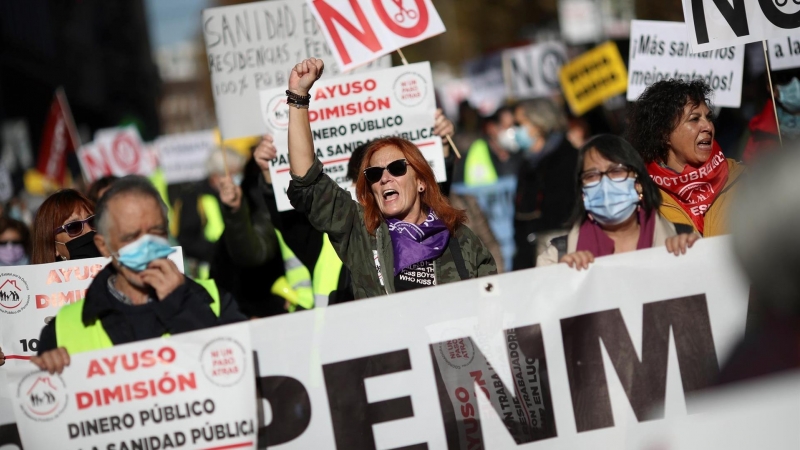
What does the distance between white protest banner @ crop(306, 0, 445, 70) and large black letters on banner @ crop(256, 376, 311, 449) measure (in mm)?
2557

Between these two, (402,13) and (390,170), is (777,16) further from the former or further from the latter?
(390,170)

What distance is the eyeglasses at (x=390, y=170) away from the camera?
4.61 metres

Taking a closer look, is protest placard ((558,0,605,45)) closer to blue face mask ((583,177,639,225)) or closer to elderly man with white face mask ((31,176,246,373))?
blue face mask ((583,177,639,225))

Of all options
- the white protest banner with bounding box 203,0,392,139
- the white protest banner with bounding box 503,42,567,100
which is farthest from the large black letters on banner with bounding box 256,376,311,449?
the white protest banner with bounding box 503,42,567,100

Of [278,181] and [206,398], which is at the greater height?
[278,181]

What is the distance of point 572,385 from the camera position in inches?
161

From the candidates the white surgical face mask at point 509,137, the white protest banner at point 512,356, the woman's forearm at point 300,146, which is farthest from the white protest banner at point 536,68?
the white protest banner at point 512,356

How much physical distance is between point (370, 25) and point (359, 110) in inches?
20.4

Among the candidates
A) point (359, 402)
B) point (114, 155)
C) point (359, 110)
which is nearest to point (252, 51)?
point (359, 110)

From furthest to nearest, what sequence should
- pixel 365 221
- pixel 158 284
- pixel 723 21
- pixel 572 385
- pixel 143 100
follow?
pixel 143 100, pixel 723 21, pixel 365 221, pixel 572 385, pixel 158 284

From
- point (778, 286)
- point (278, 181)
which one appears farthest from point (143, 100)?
point (778, 286)

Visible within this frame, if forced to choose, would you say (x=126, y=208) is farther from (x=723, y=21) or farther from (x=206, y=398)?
(x=723, y=21)

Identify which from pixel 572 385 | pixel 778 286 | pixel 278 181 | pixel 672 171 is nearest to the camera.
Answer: pixel 778 286

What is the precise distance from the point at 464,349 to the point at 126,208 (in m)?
1.44
